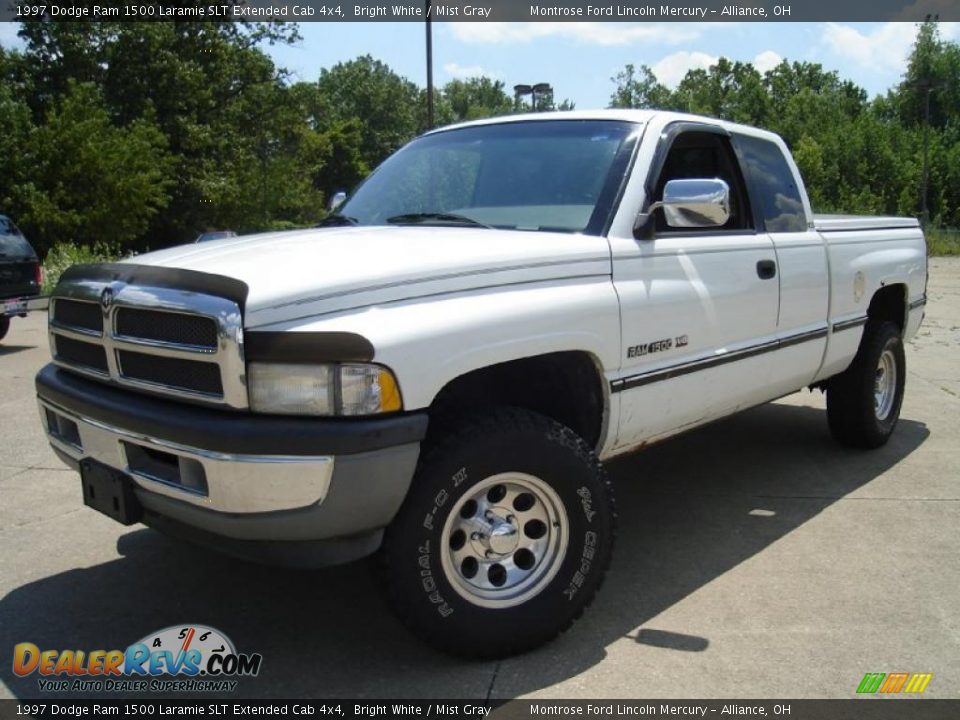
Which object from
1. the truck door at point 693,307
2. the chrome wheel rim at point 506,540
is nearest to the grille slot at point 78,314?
the chrome wheel rim at point 506,540

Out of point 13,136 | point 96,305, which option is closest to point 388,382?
point 96,305

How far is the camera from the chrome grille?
104 inches

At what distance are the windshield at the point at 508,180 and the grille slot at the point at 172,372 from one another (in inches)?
54.7

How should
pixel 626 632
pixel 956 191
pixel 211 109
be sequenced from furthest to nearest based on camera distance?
pixel 956 191 < pixel 211 109 < pixel 626 632

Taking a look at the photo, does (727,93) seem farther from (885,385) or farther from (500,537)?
(500,537)

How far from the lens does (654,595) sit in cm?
367

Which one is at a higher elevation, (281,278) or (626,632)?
(281,278)

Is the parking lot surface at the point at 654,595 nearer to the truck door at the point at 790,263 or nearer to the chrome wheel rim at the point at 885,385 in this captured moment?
the chrome wheel rim at the point at 885,385

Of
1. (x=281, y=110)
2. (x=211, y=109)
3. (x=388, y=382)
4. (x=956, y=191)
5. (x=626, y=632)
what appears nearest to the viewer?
(x=388, y=382)

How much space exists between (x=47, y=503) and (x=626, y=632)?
132 inches

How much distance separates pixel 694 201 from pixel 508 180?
0.85 m

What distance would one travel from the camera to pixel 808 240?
4707 millimetres

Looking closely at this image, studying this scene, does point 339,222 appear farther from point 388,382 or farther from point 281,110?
point 281,110

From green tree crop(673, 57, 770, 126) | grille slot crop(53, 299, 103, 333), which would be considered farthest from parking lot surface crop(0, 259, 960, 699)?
green tree crop(673, 57, 770, 126)
